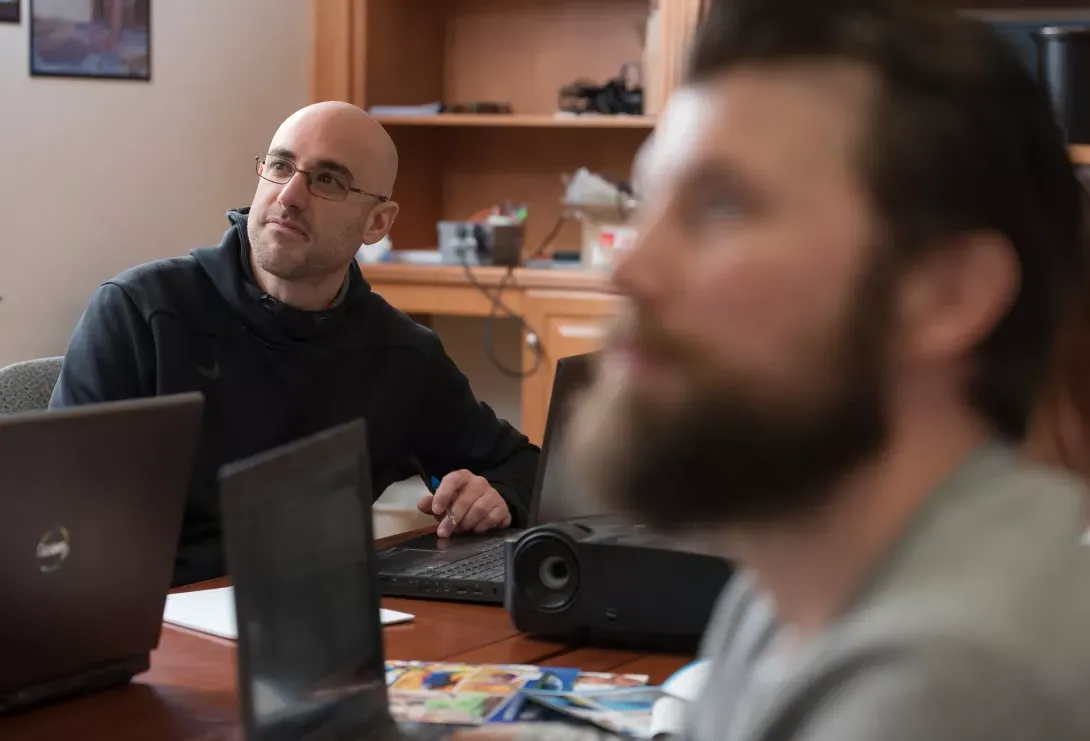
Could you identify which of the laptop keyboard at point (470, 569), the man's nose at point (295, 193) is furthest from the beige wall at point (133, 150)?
the laptop keyboard at point (470, 569)

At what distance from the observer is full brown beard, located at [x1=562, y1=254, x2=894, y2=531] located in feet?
2.25

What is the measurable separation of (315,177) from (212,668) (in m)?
1.19

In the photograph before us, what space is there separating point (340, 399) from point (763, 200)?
5.34 ft

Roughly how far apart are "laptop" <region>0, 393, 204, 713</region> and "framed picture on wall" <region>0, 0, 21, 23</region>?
2.12 metres

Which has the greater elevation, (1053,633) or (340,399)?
(1053,633)

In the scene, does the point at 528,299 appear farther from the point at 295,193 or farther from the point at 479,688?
the point at 479,688

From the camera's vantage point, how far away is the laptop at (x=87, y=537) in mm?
1166

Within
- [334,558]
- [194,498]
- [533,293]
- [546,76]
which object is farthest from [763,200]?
[546,76]

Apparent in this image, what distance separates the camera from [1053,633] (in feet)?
2.02

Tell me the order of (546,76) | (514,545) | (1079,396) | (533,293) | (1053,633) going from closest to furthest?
(1053,633), (1079,396), (514,545), (533,293), (546,76)

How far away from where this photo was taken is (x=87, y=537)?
1225 mm

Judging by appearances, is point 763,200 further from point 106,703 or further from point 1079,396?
point 106,703

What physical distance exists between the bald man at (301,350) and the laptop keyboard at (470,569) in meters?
0.15

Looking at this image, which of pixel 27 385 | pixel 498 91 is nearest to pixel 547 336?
pixel 498 91
